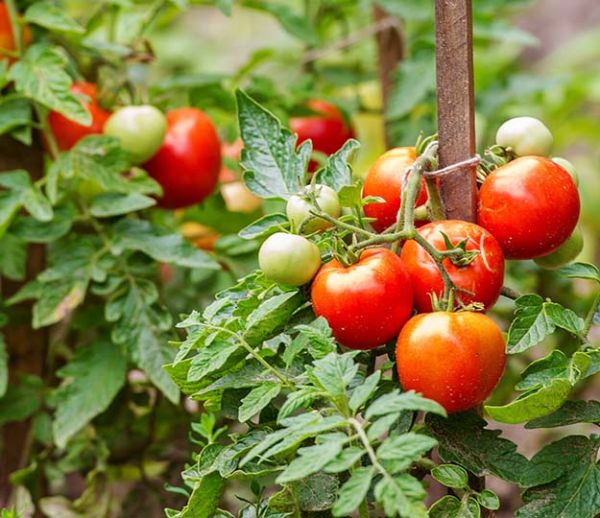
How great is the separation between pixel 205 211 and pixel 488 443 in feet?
2.27

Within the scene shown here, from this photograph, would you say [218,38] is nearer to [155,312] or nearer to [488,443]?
[155,312]

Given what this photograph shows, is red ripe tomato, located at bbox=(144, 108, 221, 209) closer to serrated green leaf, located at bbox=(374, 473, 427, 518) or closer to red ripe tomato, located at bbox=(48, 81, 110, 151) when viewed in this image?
red ripe tomato, located at bbox=(48, 81, 110, 151)

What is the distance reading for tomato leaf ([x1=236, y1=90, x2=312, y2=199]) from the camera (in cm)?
81

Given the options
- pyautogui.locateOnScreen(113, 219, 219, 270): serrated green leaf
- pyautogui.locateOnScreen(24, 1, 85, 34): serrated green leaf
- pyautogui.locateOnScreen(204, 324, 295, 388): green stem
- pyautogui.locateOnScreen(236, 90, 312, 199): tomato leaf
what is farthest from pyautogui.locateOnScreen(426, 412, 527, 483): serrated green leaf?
pyautogui.locateOnScreen(24, 1, 85, 34): serrated green leaf

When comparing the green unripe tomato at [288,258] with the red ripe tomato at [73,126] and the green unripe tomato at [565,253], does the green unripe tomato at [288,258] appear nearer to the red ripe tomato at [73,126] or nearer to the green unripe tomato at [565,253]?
the green unripe tomato at [565,253]

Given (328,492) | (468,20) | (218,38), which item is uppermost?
(468,20)

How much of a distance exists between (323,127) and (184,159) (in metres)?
0.27

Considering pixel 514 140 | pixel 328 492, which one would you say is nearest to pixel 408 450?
pixel 328 492

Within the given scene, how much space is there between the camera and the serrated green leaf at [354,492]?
0.55 meters

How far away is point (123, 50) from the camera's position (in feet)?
3.86

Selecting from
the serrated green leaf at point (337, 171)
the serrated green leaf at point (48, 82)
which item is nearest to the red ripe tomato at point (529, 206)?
the serrated green leaf at point (337, 171)

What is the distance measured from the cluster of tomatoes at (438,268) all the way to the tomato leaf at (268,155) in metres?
0.07

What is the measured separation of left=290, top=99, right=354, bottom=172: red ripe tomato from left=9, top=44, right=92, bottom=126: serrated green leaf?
1.25ft

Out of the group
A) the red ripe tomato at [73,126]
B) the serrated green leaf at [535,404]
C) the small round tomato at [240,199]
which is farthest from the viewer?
the small round tomato at [240,199]
